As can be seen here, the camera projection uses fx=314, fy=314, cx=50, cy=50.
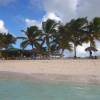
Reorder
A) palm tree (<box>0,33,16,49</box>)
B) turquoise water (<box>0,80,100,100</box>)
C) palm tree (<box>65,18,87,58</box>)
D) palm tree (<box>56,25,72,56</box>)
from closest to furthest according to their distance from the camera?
turquoise water (<box>0,80,100,100</box>) → palm tree (<box>65,18,87,58</box>) → palm tree (<box>56,25,72,56</box>) → palm tree (<box>0,33,16,49</box>)

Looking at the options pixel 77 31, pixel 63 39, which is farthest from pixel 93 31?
pixel 63 39

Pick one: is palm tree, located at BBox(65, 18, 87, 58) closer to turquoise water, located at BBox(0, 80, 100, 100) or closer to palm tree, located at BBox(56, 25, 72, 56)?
palm tree, located at BBox(56, 25, 72, 56)

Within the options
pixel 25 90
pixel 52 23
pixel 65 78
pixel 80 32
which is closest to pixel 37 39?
pixel 52 23

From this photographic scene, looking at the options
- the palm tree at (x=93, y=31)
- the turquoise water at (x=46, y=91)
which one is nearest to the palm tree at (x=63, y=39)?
the palm tree at (x=93, y=31)

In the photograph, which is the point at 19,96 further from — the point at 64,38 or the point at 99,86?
the point at 64,38

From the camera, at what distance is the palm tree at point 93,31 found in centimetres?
4490

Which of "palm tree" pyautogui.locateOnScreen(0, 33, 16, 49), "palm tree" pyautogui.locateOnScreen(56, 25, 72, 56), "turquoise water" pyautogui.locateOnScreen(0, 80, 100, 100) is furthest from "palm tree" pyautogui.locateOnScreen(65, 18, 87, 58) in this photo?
"turquoise water" pyautogui.locateOnScreen(0, 80, 100, 100)

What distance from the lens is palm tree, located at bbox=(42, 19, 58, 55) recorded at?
47.8m

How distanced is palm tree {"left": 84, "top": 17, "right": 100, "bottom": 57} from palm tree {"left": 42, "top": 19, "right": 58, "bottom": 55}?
17.5 ft

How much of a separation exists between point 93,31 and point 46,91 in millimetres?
32260

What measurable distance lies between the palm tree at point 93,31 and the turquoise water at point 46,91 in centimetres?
2913

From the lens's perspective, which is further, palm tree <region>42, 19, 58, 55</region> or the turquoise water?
palm tree <region>42, 19, 58, 55</region>

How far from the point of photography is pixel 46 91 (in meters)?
14.0

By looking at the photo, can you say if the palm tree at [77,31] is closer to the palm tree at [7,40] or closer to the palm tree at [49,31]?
the palm tree at [49,31]
